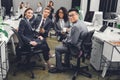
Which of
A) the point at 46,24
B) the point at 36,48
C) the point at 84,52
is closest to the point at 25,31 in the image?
the point at 36,48

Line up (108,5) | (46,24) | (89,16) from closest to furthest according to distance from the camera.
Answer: (46,24) → (89,16) → (108,5)

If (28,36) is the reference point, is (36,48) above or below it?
below

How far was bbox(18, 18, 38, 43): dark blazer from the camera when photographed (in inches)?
139

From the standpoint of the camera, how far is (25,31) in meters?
3.66

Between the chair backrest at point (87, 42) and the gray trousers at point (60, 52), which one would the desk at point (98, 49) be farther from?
the gray trousers at point (60, 52)

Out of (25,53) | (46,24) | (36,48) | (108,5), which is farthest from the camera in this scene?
(108,5)

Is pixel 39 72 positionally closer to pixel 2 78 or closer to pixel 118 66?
pixel 2 78

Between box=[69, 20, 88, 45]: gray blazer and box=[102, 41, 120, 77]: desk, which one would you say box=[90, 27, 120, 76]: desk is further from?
box=[69, 20, 88, 45]: gray blazer

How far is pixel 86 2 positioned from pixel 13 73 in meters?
6.88

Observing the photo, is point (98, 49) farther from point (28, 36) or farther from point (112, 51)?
point (28, 36)

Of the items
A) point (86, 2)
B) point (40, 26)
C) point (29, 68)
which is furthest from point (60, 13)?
point (86, 2)

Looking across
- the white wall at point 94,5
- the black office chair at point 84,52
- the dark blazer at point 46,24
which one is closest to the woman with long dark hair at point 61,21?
the dark blazer at point 46,24

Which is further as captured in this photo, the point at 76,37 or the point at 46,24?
the point at 46,24

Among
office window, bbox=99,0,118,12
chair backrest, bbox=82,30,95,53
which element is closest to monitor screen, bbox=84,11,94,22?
chair backrest, bbox=82,30,95,53
